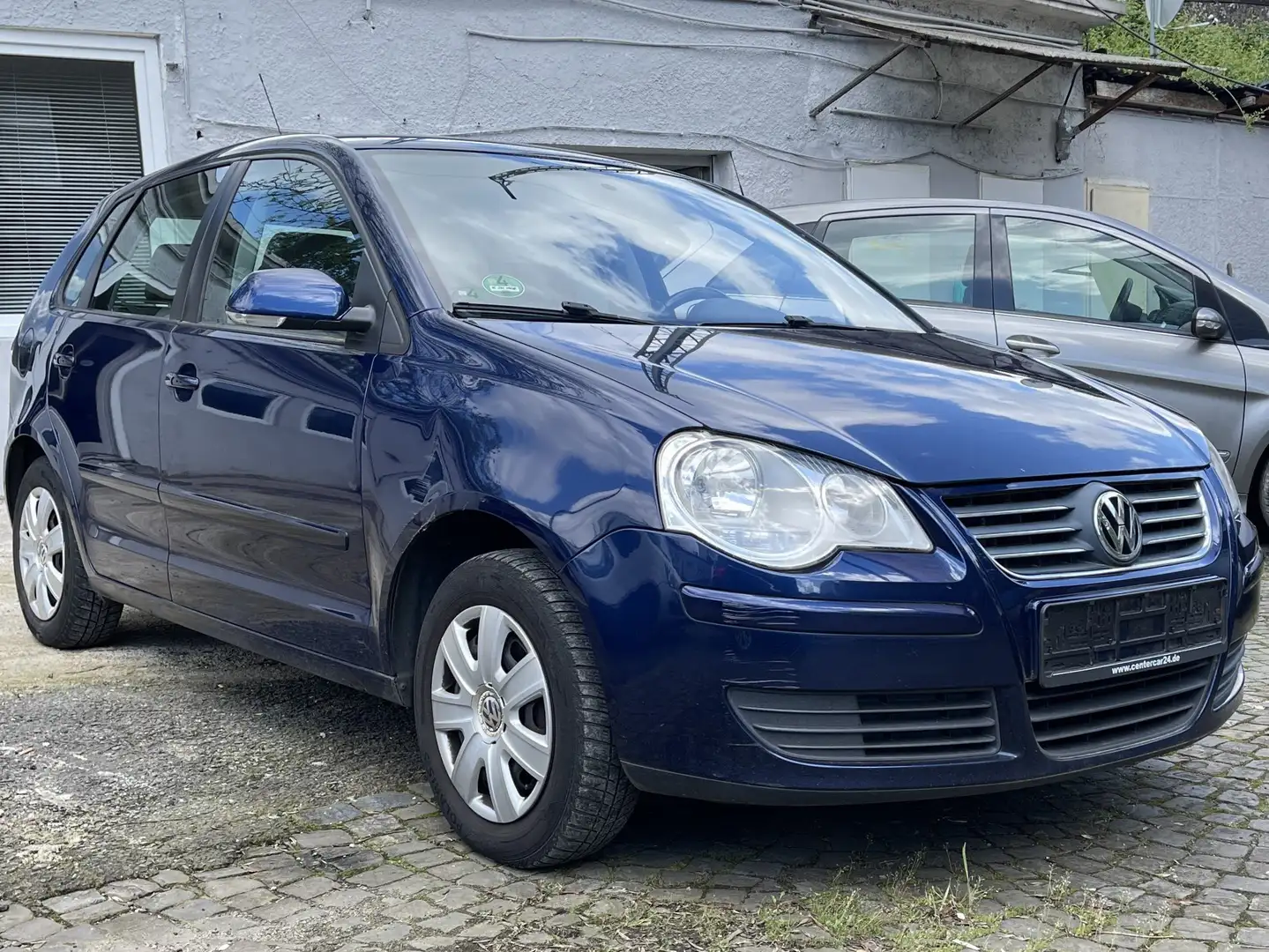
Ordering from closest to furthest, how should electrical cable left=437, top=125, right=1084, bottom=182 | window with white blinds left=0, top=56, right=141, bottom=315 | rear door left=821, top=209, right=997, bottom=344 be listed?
1. rear door left=821, top=209, right=997, bottom=344
2. window with white blinds left=0, top=56, right=141, bottom=315
3. electrical cable left=437, top=125, right=1084, bottom=182

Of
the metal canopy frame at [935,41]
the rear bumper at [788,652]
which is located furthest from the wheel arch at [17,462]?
the metal canopy frame at [935,41]

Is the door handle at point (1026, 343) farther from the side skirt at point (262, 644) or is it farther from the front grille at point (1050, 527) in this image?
the side skirt at point (262, 644)

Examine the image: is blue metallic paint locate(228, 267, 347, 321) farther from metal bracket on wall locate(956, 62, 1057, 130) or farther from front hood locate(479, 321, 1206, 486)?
metal bracket on wall locate(956, 62, 1057, 130)

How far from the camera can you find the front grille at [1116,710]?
3031mm

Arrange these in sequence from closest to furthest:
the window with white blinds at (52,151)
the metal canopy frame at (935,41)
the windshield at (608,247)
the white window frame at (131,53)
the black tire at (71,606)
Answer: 1. the windshield at (608,247)
2. the black tire at (71,606)
3. the white window frame at (131,53)
4. the window with white blinds at (52,151)
5. the metal canopy frame at (935,41)

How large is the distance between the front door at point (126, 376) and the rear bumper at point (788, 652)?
2.04m

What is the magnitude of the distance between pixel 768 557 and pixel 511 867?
3.07 feet

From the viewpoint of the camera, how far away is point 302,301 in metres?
3.62

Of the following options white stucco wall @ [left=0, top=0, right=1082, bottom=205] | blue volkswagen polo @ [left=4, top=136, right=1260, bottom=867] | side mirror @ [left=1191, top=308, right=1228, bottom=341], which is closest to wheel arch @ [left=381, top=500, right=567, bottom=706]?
blue volkswagen polo @ [left=4, top=136, right=1260, bottom=867]

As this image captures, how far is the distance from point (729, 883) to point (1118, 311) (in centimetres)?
512

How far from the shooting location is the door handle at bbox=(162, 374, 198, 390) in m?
4.25

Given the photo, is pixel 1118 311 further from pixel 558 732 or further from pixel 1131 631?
pixel 558 732

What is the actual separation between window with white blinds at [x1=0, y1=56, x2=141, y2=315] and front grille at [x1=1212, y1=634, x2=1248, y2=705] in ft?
28.0

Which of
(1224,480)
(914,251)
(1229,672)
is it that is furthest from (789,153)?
(1229,672)
